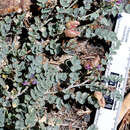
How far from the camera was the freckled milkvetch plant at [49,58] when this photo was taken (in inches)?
113

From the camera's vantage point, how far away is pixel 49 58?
325 cm

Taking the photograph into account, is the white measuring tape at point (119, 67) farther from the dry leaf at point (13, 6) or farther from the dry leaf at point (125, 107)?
the dry leaf at point (13, 6)

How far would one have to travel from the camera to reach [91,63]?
3.17m

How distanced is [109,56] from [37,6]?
2.75 ft

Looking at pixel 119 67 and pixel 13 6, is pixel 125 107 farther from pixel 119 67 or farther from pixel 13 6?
pixel 13 6

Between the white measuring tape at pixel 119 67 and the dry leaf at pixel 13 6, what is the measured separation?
0.91 metres

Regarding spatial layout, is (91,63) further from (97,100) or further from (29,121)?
(29,121)

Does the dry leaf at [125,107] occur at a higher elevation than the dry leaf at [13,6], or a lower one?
lower

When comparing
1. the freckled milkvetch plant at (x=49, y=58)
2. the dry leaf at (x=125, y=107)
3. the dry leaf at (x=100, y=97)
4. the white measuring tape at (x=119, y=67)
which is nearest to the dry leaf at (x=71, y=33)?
the freckled milkvetch plant at (x=49, y=58)

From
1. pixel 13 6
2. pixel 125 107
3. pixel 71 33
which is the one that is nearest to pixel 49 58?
pixel 71 33

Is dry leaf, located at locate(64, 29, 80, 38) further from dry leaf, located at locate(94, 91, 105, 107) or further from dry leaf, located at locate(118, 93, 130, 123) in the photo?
dry leaf, located at locate(118, 93, 130, 123)

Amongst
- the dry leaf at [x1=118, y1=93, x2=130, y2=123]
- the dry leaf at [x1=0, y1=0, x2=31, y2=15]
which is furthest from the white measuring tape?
the dry leaf at [x1=0, y1=0, x2=31, y2=15]

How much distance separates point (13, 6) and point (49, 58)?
60 cm

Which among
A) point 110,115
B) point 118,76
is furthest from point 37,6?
point 110,115
